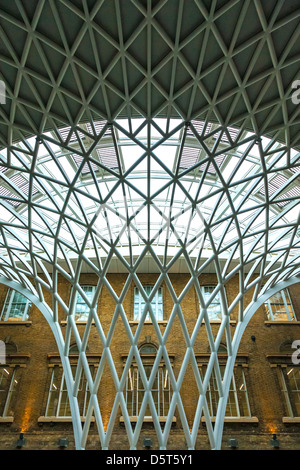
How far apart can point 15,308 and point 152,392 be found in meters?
14.6

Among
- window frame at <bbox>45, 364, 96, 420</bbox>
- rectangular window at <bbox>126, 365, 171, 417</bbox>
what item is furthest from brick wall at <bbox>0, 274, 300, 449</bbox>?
rectangular window at <bbox>126, 365, 171, 417</bbox>

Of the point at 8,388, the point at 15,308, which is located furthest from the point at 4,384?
the point at 15,308

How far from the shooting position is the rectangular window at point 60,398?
27.0 meters

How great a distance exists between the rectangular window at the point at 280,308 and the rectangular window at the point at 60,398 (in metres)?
17.2

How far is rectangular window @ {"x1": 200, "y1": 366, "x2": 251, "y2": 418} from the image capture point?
26844 millimetres

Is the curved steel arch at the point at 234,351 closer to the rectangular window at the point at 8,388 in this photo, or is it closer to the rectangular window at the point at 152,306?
the rectangular window at the point at 152,306

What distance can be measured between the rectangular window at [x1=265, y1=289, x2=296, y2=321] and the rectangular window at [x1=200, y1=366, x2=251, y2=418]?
6240mm

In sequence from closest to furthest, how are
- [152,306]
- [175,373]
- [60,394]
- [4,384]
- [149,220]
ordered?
[149,220] → [60,394] → [4,384] → [175,373] → [152,306]

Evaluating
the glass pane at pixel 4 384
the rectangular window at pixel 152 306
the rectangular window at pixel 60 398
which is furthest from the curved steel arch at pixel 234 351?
the glass pane at pixel 4 384

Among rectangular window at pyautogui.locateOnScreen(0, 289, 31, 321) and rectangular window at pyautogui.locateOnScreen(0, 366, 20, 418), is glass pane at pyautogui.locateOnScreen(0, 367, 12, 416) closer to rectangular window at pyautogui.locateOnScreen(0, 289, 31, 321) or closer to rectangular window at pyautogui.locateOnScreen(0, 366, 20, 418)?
rectangular window at pyautogui.locateOnScreen(0, 366, 20, 418)

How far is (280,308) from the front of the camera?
3194 cm

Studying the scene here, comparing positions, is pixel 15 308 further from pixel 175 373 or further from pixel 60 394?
pixel 175 373
